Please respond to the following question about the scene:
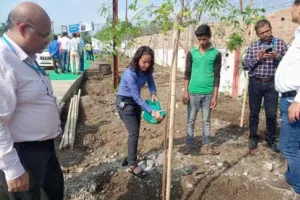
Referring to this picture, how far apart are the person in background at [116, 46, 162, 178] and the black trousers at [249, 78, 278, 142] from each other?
1.44 meters

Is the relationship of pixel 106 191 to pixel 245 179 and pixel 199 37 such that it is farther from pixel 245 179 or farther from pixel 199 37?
pixel 199 37

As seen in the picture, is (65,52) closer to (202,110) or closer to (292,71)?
(202,110)

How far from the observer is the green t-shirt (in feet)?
12.2

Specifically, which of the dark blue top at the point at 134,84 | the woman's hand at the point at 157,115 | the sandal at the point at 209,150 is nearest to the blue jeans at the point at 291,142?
the woman's hand at the point at 157,115

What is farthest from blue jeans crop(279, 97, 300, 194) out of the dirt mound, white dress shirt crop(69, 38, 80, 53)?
white dress shirt crop(69, 38, 80, 53)

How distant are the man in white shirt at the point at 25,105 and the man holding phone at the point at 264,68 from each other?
280 centimetres

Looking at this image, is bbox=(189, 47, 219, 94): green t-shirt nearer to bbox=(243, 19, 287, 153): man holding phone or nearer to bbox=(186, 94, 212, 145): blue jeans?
bbox=(186, 94, 212, 145): blue jeans

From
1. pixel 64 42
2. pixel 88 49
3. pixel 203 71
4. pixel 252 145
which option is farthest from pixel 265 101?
pixel 64 42

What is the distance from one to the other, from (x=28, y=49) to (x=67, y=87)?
6.78 metres

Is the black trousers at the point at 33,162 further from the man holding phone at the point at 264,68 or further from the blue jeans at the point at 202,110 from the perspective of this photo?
the man holding phone at the point at 264,68

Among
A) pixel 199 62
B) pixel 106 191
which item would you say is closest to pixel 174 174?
pixel 106 191

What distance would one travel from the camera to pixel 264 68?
12.5ft

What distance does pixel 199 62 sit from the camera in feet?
12.4

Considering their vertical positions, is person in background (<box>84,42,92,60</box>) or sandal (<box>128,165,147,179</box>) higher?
person in background (<box>84,42,92,60</box>)
